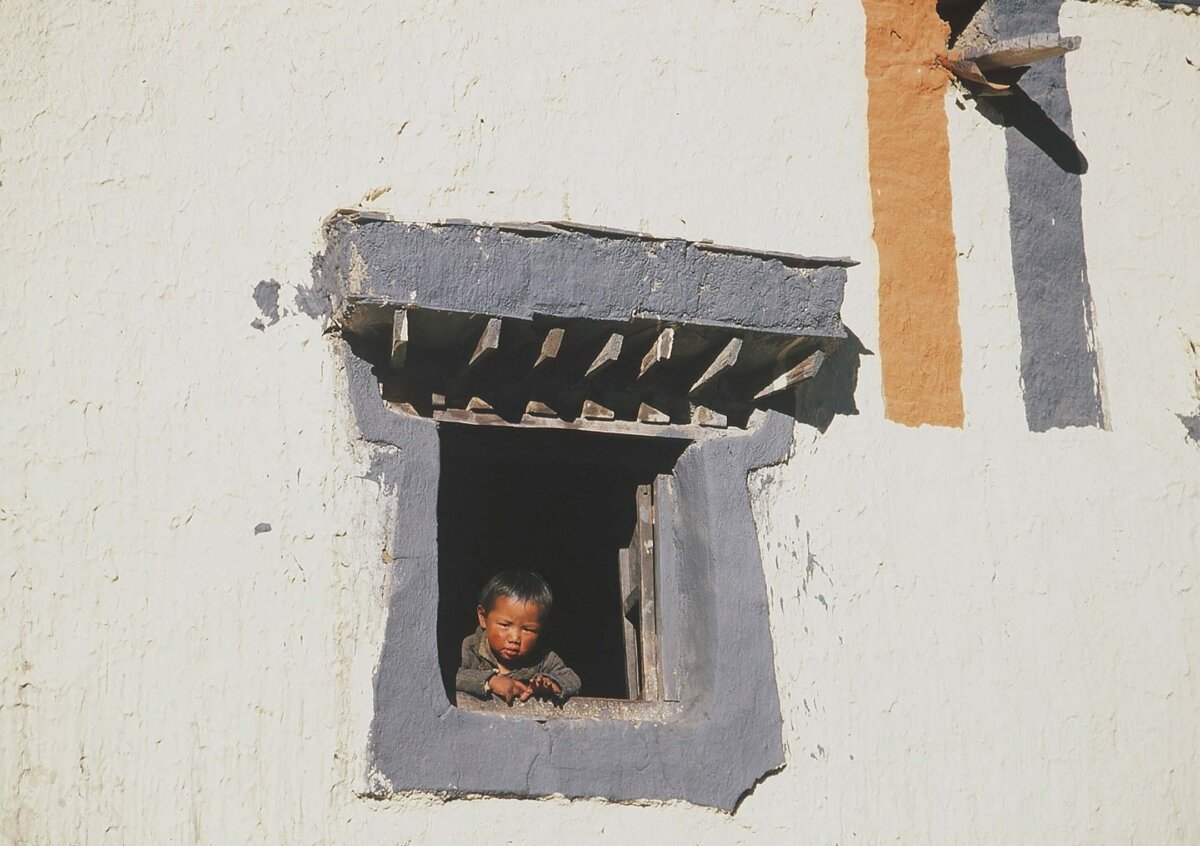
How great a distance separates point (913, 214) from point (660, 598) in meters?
1.27

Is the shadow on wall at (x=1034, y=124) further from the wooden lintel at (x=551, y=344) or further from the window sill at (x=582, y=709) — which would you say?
the window sill at (x=582, y=709)

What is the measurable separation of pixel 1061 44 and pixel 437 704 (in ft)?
7.84

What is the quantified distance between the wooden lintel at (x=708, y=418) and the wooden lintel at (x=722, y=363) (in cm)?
Result: 5

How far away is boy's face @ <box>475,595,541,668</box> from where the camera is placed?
4703mm

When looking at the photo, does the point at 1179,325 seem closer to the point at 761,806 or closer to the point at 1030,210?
the point at 1030,210

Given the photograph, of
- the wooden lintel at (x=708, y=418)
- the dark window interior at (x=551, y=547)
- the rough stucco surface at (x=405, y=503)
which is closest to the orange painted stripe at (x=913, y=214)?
the rough stucco surface at (x=405, y=503)

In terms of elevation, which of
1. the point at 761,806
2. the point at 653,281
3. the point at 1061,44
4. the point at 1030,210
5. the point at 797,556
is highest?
the point at 1061,44

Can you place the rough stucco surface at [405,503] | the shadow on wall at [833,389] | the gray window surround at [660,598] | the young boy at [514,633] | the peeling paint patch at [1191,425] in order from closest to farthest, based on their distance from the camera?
the rough stucco surface at [405,503]
the gray window surround at [660,598]
the shadow on wall at [833,389]
the young boy at [514,633]
the peeling paint patch at [1191,425]

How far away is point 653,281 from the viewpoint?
430 cm

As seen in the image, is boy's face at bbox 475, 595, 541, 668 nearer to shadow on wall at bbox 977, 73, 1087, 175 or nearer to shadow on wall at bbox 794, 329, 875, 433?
shadow on wall at bbox 794, 329, 875, 433

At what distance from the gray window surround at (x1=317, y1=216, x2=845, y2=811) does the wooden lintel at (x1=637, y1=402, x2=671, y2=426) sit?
0.35 feet

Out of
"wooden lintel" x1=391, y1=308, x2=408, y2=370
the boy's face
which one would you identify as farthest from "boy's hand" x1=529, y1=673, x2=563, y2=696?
"wooden lintel" x1=391, y1=308, x2=408, y2=370

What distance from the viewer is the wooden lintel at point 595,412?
4.41 m

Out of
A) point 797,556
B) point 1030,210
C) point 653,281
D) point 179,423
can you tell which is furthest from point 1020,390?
point 179,423
